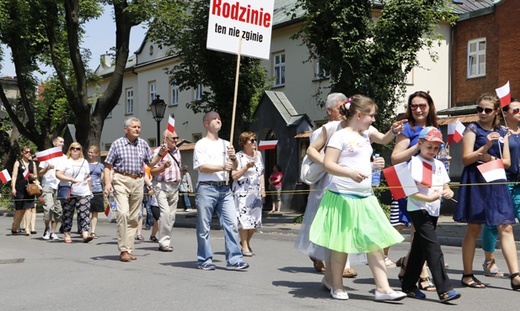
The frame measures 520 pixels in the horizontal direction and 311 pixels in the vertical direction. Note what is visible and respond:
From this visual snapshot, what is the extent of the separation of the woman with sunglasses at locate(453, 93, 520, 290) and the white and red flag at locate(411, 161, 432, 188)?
3.21 feet

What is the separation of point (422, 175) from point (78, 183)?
9129 mm

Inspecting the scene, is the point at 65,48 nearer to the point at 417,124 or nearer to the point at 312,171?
the point at 312,171

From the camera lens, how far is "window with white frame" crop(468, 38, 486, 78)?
30141 millimetres

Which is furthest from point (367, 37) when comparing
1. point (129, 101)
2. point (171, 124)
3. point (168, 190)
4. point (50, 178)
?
point (129, 101)

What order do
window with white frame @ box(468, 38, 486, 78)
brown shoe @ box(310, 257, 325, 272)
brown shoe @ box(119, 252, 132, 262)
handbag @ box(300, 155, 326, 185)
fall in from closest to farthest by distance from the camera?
handbag @ box(300, 155, 326, 185) < brown shoe @ box(310, 257, 325, 272) < brown shoe @ box(119, 252, 132, 262) < window with white frame @ box(468, 38, 486, 78)

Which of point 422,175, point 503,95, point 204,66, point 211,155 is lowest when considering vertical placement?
point 422,175

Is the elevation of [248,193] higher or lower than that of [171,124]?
lower

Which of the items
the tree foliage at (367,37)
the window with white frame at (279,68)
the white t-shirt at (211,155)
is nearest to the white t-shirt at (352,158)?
the white t-shirt at (211,155)

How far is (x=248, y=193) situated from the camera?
11648mm

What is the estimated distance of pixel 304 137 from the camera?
27547 millimetres

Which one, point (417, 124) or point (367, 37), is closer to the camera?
point (417, 124)

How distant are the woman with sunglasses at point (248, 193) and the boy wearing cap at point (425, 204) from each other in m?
4.52

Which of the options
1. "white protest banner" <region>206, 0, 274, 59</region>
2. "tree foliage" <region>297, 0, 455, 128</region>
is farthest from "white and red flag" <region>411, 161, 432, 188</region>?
"tree foliage" <region>297, 0, 455, 128</region>

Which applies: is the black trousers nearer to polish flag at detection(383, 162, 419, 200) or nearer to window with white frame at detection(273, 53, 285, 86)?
polish flag at detection(383, 162, 419, 200)
